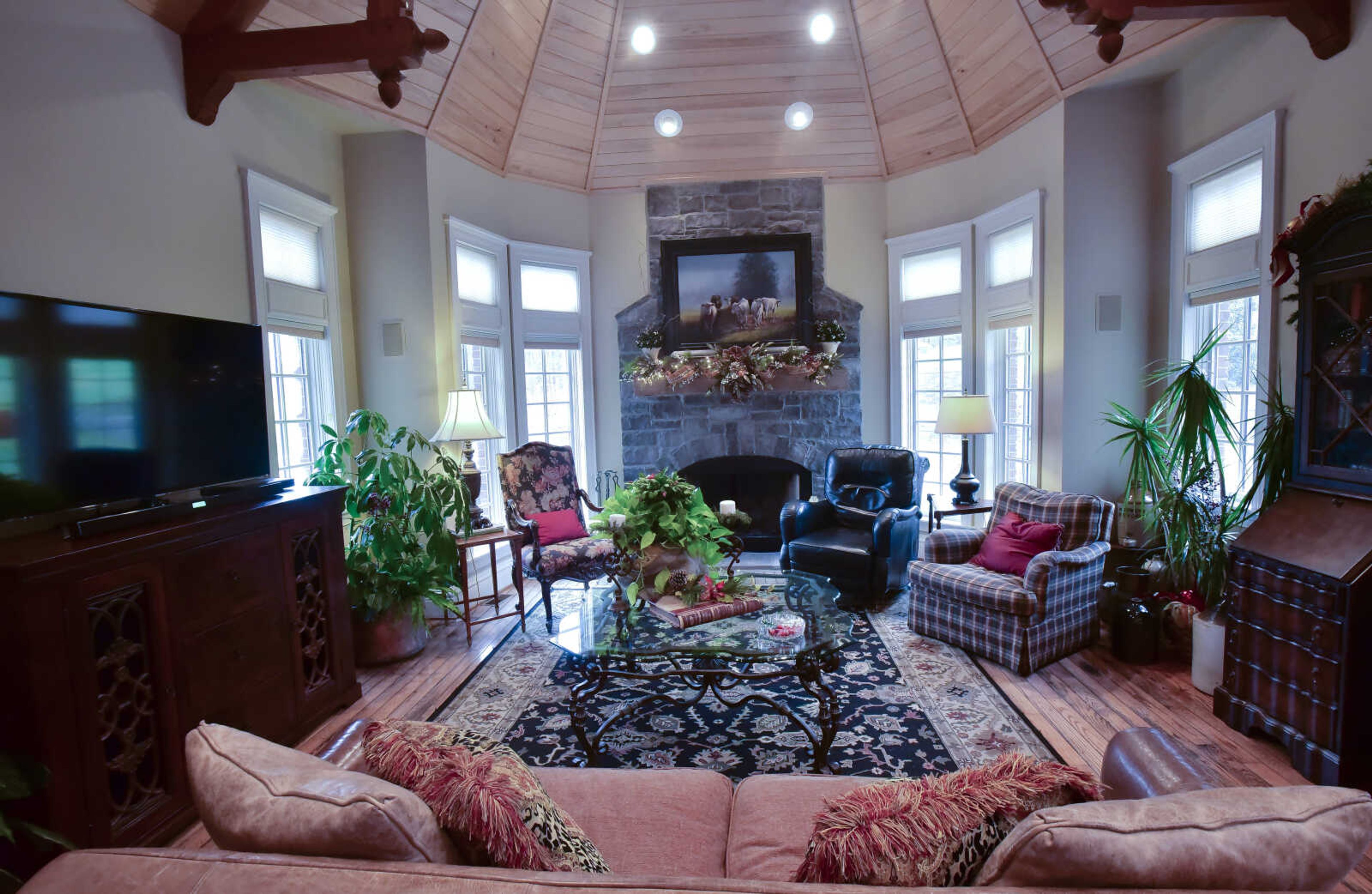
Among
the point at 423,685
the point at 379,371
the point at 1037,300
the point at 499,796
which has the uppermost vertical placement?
the point at 1037,300

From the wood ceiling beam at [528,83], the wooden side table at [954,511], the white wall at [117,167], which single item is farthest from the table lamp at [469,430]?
the wooden side table at [954,511]

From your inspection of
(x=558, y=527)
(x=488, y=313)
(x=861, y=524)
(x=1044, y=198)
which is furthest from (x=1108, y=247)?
(x=488, y=313)

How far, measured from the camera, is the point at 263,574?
2.81m

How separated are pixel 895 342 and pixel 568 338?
2793mm

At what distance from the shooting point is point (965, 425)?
4.66 m

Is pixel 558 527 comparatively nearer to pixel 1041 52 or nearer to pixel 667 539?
pixel 667 539

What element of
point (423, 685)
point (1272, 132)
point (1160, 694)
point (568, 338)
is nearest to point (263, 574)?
point (423, 685)

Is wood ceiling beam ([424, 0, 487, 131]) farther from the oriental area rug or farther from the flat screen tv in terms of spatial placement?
the oriental area rug

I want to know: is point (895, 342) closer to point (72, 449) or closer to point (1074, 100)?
point (1074, 100)

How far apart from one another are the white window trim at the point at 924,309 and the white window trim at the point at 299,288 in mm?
4232

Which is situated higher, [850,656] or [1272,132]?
[1272,132]

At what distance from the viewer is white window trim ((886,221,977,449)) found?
5.33 m

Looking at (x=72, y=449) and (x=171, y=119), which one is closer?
(x=72, y=449)

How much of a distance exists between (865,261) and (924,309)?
2.19ft
